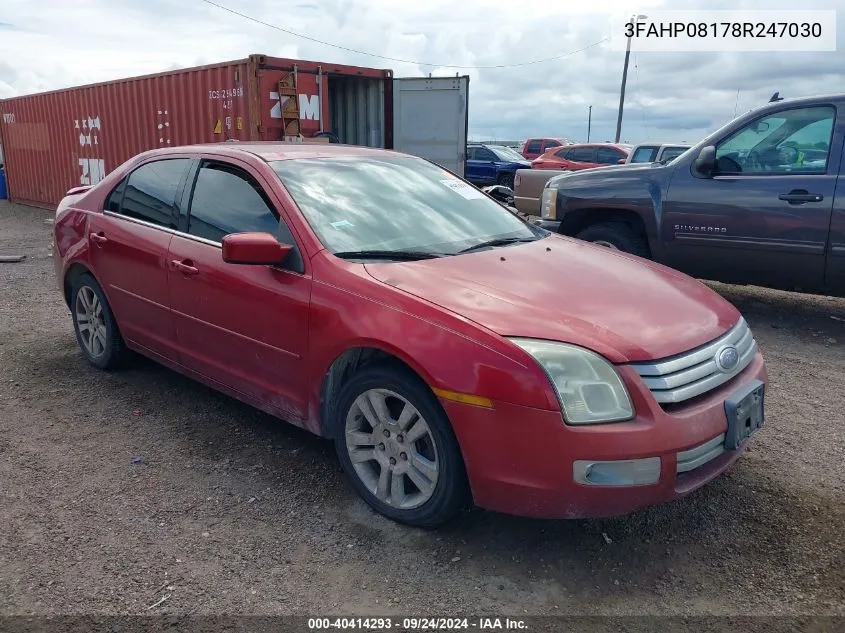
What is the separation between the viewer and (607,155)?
17.8 metres

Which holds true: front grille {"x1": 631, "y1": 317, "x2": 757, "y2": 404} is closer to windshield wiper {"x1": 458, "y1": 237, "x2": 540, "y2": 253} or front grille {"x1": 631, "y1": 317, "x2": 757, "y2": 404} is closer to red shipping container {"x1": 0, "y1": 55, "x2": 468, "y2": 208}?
windshield wiper {"x1": 458, "y1": 237, "x2": 540, "y2": 253}

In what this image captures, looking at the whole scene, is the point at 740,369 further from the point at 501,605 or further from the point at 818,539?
the point at 501,605

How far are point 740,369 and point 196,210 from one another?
286cm

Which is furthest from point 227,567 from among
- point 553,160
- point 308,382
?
point 553,160

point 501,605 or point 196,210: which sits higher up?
point 196,210

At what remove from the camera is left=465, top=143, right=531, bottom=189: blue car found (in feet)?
65.3

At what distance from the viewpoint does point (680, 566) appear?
8.96ft

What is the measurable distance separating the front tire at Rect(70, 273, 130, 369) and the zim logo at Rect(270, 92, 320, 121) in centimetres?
603

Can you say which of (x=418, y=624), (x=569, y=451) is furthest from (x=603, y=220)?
(x=418, y=624)

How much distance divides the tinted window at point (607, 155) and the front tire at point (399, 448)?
15.9m

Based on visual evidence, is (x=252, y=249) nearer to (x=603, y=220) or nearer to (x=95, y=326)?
(x=95, y=326)

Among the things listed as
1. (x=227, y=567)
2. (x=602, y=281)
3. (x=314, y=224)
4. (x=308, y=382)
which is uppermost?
(x=314, y=224)

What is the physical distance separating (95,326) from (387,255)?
2.62 m

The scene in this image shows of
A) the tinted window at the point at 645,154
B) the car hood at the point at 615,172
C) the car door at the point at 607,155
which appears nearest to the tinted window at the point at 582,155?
the car door at the point at 607,155
